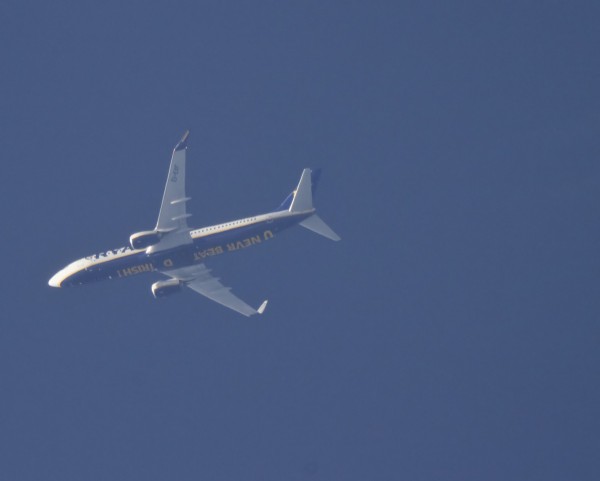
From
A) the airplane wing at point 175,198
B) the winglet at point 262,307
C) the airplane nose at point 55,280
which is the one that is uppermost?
the airplane wing at point 175,198

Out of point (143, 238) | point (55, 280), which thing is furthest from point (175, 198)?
point (55, 280)

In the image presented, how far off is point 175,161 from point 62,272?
16.3 meters

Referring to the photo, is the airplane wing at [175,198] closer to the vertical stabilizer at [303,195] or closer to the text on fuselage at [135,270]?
the text on fuselage at [135,270]

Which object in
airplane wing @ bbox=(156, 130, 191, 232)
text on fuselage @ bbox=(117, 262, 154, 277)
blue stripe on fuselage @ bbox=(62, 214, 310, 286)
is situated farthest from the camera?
text on fuselage @ bbox=(117, 262, 154, 277)

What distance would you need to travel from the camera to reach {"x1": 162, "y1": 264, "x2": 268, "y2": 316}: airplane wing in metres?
135

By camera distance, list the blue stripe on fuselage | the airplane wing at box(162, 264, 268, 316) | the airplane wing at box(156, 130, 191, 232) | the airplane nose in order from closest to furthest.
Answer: the airplane wing at box(156, 130, 191, 232) < the blue stripe on fuselage < the airplane wing at box(162, 264, 268, 316) < the airplane nose

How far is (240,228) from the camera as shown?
131m

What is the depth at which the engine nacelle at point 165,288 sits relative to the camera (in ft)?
439

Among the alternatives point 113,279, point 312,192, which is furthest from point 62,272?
point 312,192

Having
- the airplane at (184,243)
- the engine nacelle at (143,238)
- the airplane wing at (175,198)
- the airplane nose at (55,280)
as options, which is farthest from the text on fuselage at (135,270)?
the airplane nose at (55,280)

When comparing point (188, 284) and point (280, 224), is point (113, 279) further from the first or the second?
point (280, 224)

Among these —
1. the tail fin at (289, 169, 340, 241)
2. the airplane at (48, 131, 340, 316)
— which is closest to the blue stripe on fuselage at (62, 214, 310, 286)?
the airplane at (48, 131, 340, 316)

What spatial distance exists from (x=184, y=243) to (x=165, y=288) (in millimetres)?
5161

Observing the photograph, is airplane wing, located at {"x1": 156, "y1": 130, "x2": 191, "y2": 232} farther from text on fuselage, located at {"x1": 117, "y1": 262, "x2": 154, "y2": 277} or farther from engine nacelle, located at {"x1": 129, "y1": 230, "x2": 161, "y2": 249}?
text on fuselage, located at {"x1": 117, "y1": 262, "x2": 154, "y2": 277}
